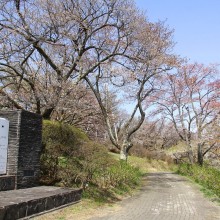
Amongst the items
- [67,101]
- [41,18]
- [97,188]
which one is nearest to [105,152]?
[97,188]

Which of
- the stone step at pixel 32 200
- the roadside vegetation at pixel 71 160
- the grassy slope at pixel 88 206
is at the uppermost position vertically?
the roadside vegetation at pixel 71 160

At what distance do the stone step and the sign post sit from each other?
2.74 ft

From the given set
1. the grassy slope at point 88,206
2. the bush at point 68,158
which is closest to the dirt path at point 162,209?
the grassy slope at point 88,206

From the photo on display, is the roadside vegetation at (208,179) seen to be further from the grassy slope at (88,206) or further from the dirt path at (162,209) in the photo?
the grassy slope at (88,206)

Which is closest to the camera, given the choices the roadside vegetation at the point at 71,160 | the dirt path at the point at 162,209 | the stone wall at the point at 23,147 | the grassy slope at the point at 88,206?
the grassy slope at the point at 88,206

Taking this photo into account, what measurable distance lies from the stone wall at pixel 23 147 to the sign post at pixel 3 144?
147mm

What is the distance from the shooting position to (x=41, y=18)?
617 inches

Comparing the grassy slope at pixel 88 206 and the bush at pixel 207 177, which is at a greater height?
the bush at pixel 207 177

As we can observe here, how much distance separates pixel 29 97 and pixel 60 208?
849 cm

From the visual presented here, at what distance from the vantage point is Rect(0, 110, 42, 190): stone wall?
9727 millimetres

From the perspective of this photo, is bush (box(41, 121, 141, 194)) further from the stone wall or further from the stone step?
the stone step

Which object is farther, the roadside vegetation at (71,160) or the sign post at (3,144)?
the roadside vegetation at (71,160)

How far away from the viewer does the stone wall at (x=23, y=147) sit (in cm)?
973

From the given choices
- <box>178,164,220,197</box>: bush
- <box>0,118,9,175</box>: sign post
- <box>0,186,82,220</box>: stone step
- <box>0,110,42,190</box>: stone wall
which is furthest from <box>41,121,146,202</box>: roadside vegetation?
<box>178,164,220,197</box>: bush
